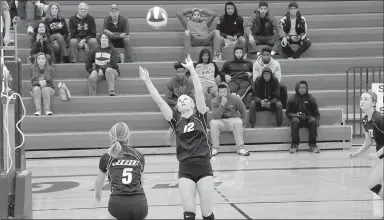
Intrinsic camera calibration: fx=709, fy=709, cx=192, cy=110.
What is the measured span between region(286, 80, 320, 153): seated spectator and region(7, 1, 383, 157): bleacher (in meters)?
0.40

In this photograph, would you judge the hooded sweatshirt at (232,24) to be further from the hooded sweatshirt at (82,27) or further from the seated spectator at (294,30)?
the hooded sweatshirt at (82,27)

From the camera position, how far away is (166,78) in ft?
56.2

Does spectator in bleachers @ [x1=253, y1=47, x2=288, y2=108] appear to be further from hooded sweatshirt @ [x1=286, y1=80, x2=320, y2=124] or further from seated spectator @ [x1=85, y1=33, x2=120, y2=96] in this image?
seated spectator @ [x1=85, y1=33, x2=120, y2=96]

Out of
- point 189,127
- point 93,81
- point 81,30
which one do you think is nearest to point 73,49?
point 81,30

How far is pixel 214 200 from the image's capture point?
9.94 m

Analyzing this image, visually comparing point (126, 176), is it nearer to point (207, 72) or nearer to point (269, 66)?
point (207, 72)

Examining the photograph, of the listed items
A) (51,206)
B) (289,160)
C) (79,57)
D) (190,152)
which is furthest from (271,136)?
(190,152)

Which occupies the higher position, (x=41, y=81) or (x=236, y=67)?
Result: (x=236, y=67)

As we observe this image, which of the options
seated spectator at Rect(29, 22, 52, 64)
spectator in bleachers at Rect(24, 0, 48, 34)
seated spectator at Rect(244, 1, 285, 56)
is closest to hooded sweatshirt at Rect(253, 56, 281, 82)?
seated spectator at Rect(244, 1, 285, 56)

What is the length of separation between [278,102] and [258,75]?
0.87 metres

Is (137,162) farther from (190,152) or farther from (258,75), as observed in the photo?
(258,75)

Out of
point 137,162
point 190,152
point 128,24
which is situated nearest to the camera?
point 137,162

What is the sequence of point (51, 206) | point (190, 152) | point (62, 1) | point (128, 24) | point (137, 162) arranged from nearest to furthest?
point (137, 162)
point (190, 152)
point (51, 206)
point (128, 24)
point (62, 1)

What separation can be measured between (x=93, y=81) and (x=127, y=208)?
31.9 feet
